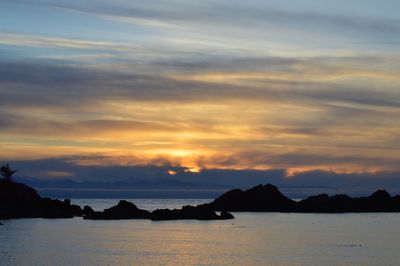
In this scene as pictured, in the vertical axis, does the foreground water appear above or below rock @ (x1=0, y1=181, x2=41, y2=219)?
below

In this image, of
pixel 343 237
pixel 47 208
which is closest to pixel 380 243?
pixel 343 237

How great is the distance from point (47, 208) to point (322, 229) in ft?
232

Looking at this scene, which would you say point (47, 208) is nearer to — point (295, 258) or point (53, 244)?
point (53, 244)

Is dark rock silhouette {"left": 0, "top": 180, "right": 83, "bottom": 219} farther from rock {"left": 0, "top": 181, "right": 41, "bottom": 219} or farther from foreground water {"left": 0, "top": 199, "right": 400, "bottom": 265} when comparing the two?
foreground water {"left": 0, "top": 199, "right": 400, "bottom": 265}

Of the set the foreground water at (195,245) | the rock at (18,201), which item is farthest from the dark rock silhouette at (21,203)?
the foreground water at (195,245)

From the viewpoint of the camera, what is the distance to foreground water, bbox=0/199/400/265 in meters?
99.4

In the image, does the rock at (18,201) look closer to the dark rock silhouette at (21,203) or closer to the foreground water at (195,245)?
the dark rock silhouette at (21,203)

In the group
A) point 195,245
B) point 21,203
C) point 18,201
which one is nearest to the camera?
point 195,245

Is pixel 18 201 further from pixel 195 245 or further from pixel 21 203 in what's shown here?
pixel 195 245

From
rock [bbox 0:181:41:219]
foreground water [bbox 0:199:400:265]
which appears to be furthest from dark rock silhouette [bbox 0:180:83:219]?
foreground water [bbox 0:199:400:265]

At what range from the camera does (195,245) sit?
12200 centimetres

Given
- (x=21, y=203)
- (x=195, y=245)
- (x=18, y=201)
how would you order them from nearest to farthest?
(x=195, y=245) < (x=18, y=201) < (x=21, y=203)

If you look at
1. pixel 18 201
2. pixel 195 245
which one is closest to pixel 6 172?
pixel 18 201

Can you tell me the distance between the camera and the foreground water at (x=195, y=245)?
9944 cm
